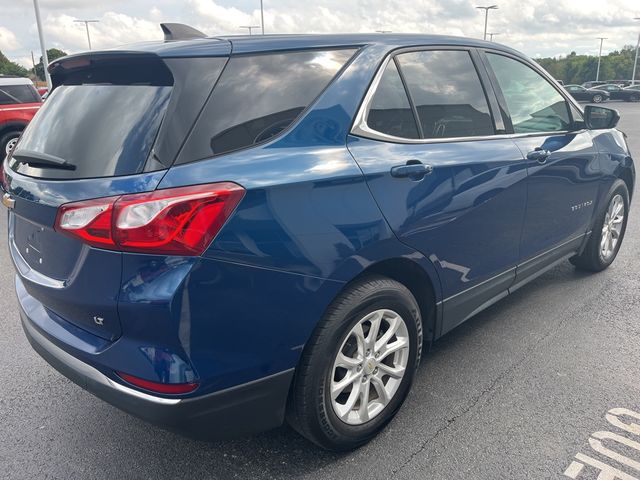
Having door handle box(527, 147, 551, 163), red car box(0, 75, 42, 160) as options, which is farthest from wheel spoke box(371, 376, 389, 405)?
red car box(0, 75, 42, 160)

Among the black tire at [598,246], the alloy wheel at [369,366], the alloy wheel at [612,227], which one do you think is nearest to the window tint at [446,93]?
the alloy wheel at [369,366]

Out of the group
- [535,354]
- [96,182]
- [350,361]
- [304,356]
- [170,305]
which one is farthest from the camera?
[535,354]

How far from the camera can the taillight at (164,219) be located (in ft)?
5.97

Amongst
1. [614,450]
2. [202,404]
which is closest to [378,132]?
[202,404]

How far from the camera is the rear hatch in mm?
1914

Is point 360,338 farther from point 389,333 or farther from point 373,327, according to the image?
point 389,333

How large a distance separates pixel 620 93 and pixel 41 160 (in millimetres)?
48375

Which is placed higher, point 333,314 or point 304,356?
point 333,314

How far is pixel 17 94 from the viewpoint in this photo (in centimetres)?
1044

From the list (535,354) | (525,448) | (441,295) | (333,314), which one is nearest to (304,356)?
(333,314)

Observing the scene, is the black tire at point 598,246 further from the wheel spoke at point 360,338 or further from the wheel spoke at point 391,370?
the wheel spoke at point 360,338

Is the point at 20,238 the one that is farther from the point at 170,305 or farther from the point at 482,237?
the point at 482,237

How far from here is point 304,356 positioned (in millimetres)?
2199

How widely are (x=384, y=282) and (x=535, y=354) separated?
144cm
